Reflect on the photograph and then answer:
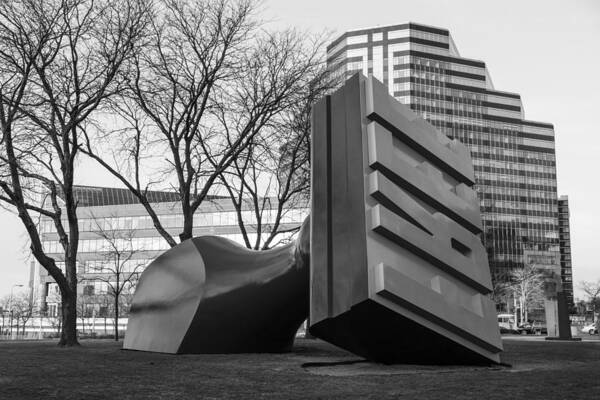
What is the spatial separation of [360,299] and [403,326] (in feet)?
2.92

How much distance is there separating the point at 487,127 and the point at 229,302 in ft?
403

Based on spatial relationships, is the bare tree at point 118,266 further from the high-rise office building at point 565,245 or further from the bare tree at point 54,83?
the high-rise office building at point 565,245

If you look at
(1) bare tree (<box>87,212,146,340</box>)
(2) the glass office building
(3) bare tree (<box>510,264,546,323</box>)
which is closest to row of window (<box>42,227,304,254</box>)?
(2) the glass office building

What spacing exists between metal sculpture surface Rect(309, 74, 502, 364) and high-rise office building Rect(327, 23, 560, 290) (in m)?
117

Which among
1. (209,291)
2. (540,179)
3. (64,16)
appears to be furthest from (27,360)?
(540,179)

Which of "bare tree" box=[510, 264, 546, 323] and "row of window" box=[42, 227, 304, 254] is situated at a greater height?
"row of window" box=[42, 227, 304, 254]

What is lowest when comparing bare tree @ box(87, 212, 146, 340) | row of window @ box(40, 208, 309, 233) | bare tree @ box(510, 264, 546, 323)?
bare tree @ box(510, 264, 546, 323)

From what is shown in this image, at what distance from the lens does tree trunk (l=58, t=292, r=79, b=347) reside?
1709 centimetres

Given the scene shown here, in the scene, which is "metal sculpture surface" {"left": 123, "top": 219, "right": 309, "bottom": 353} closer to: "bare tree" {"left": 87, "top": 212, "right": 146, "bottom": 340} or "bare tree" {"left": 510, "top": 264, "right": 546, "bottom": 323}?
"bare tree" {"left": 87, "top": 212, "right": 146, "bottom": 340}

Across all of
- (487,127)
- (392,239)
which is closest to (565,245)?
(487,127)

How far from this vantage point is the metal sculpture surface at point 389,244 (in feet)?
29.0

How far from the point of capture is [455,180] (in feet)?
36.8

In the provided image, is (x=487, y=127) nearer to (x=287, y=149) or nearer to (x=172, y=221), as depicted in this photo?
(x=172, y=221)

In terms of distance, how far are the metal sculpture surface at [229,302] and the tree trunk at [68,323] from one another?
393cm
